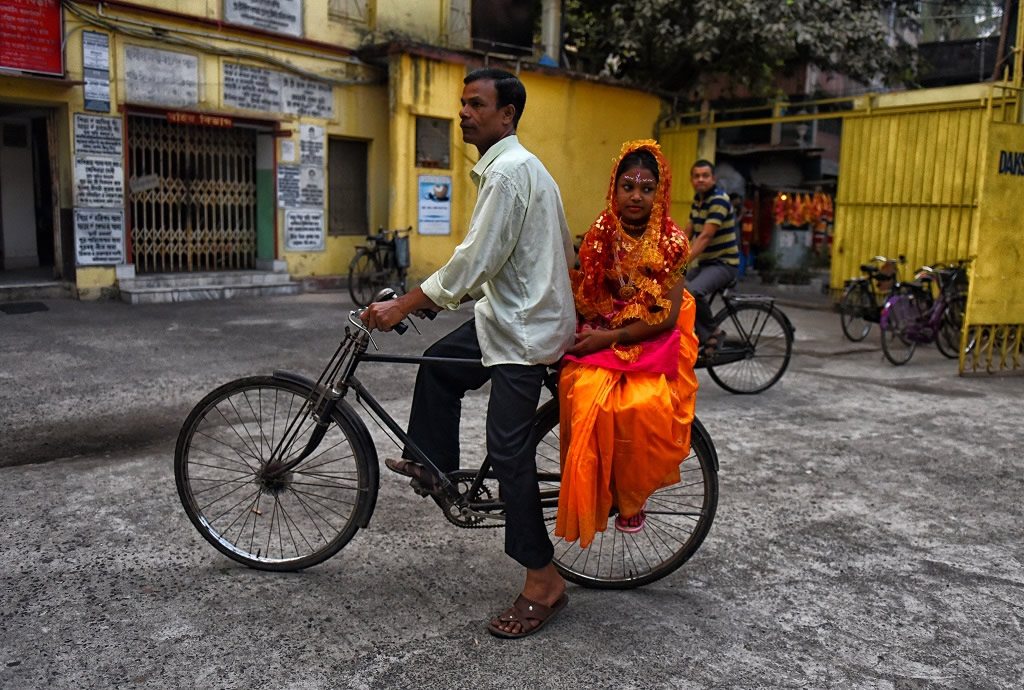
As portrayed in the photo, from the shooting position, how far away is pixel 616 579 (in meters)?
3.32

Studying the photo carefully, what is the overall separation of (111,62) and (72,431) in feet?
25.3

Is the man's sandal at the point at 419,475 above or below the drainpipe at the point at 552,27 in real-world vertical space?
below

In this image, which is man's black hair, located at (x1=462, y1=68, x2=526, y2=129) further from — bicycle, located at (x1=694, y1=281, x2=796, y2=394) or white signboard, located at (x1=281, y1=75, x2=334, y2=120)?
white signboard, located at (x1=281, y1=75, x2=334, y2=120)

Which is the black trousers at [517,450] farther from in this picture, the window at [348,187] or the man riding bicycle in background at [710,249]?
the window at [348,187]

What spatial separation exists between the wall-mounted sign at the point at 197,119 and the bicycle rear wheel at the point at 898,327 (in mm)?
9021

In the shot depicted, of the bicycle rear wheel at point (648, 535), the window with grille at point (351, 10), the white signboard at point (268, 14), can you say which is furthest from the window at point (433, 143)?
the bicycle rear wheel at point (648, 535)

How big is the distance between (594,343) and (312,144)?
37.8 feet

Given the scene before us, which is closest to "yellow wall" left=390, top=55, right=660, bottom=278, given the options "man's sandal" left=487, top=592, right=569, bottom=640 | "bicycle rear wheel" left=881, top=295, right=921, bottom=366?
"bicycle rear wheel" left=881, top=295, right=921, bottom=366

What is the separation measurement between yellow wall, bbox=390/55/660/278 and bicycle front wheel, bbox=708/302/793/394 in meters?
7.62

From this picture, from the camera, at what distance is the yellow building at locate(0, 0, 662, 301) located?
11148 millimetres

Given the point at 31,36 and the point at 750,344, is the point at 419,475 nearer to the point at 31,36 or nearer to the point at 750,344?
the point at 750,344

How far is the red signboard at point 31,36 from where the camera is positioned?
10156 mm

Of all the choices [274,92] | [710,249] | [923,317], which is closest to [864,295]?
[923,317]

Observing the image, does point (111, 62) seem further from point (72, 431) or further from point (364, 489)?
point (364, 489)
